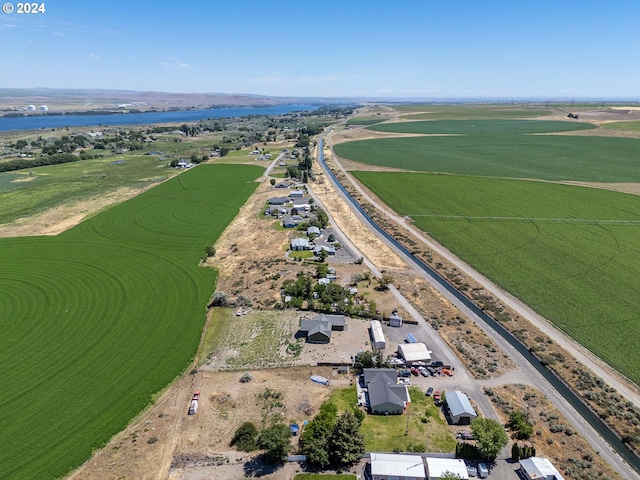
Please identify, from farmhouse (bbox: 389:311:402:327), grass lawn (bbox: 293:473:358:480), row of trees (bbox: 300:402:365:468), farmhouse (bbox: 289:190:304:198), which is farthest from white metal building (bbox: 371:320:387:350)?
farmhouse (bbox: 289:190:304:198)

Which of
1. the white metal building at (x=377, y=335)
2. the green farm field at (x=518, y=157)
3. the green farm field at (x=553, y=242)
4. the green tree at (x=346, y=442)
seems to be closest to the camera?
the green tree at (x=346, y=442)

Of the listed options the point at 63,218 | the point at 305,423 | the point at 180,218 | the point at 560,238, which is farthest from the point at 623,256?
the point at 63,218

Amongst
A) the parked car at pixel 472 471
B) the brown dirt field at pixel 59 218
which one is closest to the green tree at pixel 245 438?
the parked car at pixel 472 471

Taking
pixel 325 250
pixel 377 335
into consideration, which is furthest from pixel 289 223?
pixel 377 335

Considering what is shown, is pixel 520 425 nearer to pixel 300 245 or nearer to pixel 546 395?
pixel 546 395

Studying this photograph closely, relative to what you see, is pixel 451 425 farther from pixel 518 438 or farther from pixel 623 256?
pixel 623 256

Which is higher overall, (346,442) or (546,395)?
(346,442)

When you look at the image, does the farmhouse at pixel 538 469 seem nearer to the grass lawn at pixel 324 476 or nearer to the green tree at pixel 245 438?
the grass lawn at pixel 324 476
